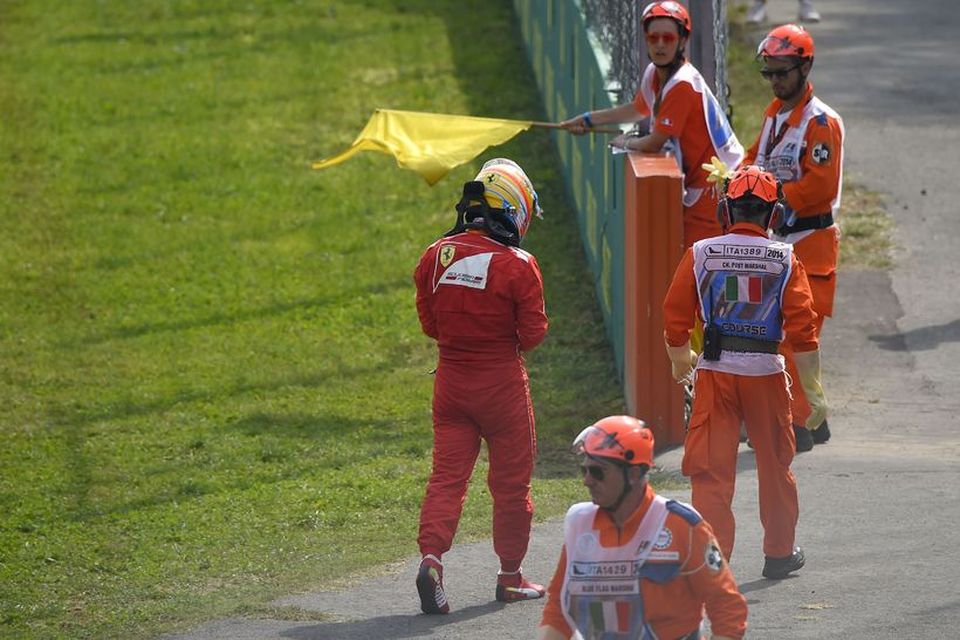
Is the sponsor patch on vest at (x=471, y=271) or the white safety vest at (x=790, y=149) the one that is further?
the white safety vest at (x=790, y=149)

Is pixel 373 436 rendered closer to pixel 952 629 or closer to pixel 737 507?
pixel 737 507

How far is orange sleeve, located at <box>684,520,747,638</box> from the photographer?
4.70 m

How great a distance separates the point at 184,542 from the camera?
8359 millimetres

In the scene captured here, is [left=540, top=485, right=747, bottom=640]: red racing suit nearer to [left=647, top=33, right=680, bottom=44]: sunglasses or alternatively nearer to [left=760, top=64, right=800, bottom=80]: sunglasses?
[left=760, top=64, right=800, bottom=80]: sunglasses

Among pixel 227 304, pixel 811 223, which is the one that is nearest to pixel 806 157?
pixel 811 223

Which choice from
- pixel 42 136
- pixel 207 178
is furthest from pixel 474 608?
pixel 42 136

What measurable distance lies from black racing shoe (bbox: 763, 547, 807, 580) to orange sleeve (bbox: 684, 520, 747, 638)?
2427 millimetres

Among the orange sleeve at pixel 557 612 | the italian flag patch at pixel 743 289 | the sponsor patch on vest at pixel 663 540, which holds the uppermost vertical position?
the italian flag patch at pixel 743 289

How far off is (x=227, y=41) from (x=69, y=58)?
190 centimetres

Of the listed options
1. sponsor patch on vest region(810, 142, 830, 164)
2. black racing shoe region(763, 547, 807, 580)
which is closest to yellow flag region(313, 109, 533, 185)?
sponsor patch on vest region(810, 142, 830, 164)

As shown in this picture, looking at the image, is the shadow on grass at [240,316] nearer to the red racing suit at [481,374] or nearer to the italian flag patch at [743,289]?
the red racing suit at [481,374]

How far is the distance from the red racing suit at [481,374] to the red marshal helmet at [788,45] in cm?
207

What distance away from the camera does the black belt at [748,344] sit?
22.3 feet

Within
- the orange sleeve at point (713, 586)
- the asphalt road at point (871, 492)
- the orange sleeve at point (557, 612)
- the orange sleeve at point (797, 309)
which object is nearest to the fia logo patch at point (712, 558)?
the orange sleeve at point (713, 586)
